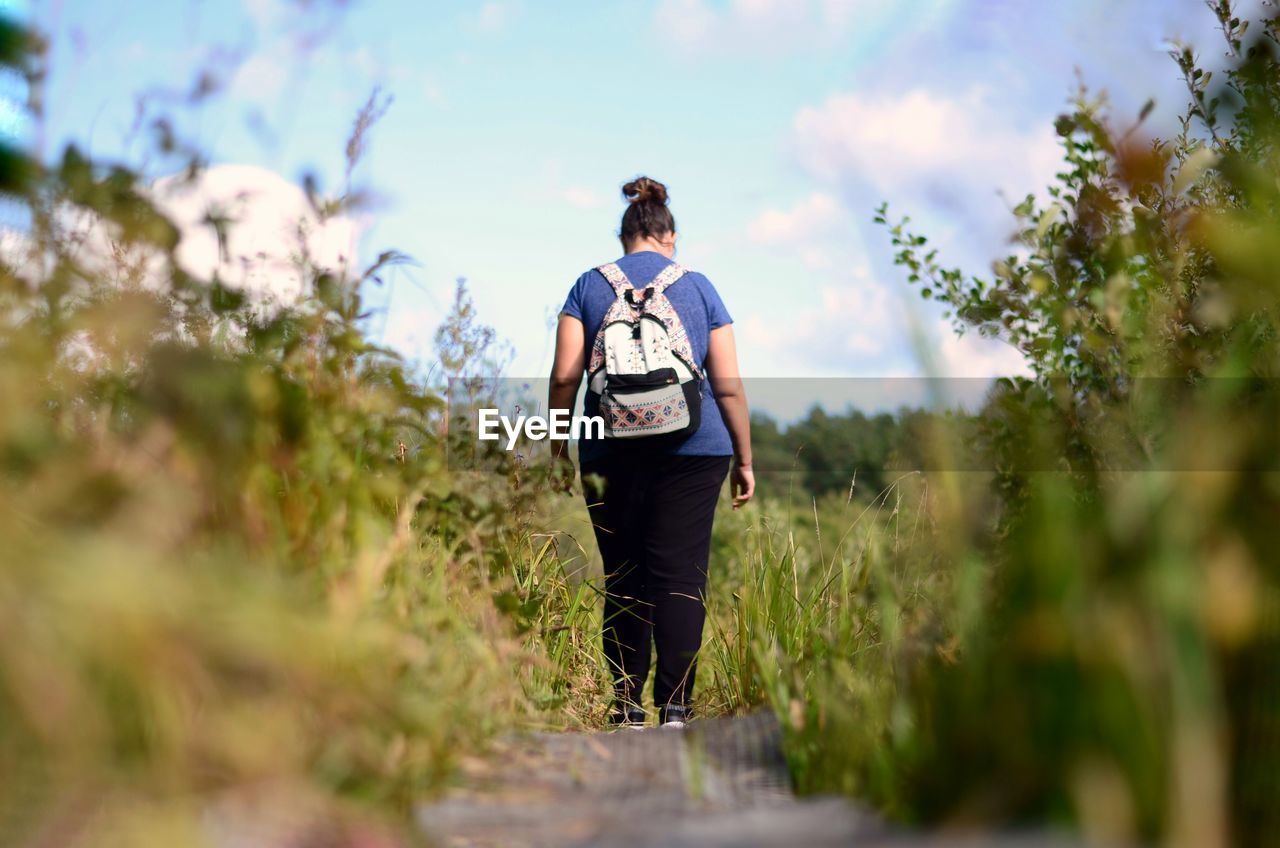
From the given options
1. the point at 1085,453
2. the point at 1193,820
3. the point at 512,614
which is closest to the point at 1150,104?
the point at 1085,453

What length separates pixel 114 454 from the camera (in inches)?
71.8

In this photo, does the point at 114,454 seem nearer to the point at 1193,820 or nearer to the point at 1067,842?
the point at 1067,842

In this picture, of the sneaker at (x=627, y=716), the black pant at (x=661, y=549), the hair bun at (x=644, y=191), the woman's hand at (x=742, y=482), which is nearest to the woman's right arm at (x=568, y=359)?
the black pant at (x=661, y=549)

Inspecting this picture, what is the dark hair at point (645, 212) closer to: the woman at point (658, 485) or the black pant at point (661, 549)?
the woman at point (658, 485)

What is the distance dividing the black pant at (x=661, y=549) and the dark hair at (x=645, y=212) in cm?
91

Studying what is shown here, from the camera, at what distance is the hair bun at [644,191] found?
4.39 metres

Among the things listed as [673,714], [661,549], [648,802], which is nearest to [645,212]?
[661,549]

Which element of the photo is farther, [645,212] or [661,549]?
[645,212]

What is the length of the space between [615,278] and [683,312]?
30cm

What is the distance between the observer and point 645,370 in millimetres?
3973

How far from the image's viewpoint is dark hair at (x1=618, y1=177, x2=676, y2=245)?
4.34m

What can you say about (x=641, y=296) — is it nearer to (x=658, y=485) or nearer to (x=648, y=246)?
(x=648, y=246)

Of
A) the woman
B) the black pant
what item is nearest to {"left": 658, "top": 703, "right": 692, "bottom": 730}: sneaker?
the woman

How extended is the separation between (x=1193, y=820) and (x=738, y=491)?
321 centimetres
